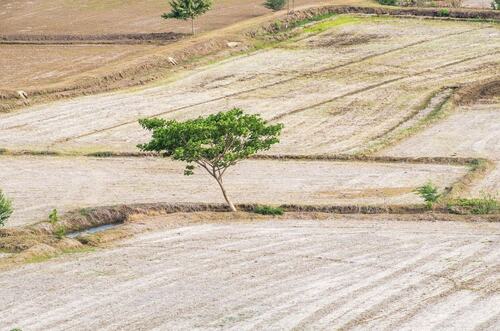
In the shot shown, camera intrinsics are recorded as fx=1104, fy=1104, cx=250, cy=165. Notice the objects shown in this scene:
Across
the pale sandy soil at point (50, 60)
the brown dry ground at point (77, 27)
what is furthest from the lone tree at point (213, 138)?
the pale sandy soil at point (50, 60)

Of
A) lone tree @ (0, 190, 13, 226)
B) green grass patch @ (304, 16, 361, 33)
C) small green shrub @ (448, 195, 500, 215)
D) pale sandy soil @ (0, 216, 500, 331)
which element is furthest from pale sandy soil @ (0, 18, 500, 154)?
pale sandy soil @ (0, 216, 500, 331)

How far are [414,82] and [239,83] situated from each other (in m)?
10.7

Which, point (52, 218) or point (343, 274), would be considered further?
point (52, 218)

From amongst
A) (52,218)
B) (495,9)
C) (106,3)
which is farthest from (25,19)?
(52,218)

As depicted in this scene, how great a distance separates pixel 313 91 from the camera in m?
65.7

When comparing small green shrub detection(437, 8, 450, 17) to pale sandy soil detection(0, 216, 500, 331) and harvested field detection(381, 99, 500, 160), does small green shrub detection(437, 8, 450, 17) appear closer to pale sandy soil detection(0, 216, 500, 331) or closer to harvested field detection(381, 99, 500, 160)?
harvested field detection(381, 99, 500, 160)

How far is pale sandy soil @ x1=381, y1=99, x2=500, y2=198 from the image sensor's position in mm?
49375

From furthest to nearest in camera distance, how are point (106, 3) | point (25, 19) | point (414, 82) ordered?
point (106, 3) → point (25, 19) → point (414, 82)

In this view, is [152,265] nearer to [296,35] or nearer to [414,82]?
[414,82]

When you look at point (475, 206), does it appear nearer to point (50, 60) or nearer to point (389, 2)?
point (50, 60)

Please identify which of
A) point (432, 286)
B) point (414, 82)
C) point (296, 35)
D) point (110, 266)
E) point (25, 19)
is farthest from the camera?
point (25, 19)

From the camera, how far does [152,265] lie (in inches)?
1313

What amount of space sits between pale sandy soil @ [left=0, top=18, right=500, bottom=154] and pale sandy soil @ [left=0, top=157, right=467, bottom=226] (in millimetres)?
3487

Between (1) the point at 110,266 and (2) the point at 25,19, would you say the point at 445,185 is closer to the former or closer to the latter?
(1) the point at 110,266
